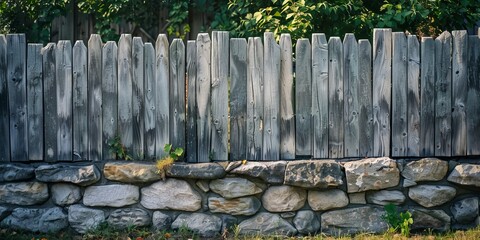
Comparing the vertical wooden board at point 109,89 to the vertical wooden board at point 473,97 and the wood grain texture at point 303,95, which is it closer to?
the wood grain texture at point 303,95

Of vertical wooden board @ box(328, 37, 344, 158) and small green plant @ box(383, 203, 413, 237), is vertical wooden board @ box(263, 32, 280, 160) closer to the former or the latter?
vertical wooden board @ box(328, 37, 344, 158)

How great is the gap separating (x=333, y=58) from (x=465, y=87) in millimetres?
1175

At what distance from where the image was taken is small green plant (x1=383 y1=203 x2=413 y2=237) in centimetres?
571

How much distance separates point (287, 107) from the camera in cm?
587

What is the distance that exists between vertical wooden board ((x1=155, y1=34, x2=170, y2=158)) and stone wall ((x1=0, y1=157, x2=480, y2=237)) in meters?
0.33

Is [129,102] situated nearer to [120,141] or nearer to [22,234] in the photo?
[120,141]

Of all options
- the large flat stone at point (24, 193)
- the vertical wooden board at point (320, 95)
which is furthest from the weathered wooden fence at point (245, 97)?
the large flat stone at point (24, 193)

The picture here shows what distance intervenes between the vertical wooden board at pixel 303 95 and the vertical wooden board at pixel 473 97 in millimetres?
1383

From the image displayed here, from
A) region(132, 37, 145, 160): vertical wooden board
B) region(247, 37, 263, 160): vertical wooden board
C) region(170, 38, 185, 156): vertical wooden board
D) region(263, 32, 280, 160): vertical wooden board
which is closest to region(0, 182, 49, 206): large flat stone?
region(132, 37, 145, 160): vertical wooden board

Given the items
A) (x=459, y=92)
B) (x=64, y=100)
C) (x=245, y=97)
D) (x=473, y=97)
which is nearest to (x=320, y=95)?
(x=245, y=97)

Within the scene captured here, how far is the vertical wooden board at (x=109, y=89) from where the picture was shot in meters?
5.90

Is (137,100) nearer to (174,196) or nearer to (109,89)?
(109,89)

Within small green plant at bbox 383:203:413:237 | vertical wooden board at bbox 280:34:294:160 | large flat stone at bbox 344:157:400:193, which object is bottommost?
small green plant at bbox 383:203:413:237

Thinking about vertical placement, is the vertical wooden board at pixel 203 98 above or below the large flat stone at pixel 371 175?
above
